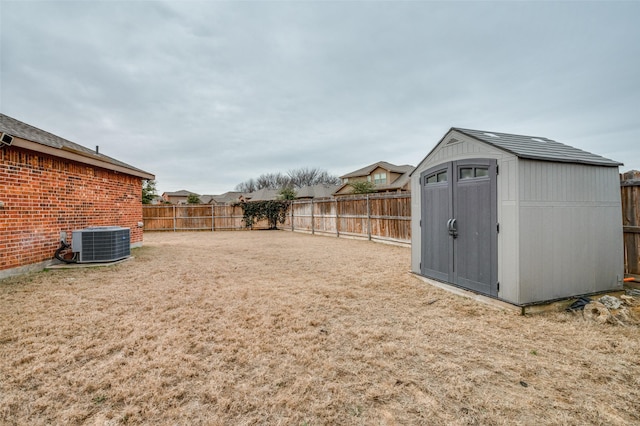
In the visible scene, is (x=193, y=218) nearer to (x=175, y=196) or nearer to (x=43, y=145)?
(x=43, y=145)

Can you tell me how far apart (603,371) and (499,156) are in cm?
247

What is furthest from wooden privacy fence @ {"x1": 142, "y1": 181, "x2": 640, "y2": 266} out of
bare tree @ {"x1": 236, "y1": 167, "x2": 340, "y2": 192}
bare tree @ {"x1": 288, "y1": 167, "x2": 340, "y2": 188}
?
bare tree @ {"x1": 288, "y1": 167, "x2": 340, "y2": 188}

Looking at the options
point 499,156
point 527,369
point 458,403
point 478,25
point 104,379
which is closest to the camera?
point 458,403

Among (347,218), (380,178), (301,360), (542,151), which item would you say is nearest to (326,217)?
(347,218)

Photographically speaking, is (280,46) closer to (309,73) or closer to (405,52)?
(309,73)

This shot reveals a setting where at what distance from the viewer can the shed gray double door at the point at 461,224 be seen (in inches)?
146

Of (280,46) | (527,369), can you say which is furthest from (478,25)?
(527,369)

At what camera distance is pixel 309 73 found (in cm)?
1232

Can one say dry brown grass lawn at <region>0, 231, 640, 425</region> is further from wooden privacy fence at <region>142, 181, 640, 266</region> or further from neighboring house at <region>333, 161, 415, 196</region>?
neighboring house at <region>333, 161, 415, 196</region>

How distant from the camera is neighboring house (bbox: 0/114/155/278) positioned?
502 cm

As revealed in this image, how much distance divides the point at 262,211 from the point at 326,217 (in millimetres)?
6280

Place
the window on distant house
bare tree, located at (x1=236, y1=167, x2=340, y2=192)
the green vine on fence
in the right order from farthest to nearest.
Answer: bare tree, located at (x1=236, y1=167, x2=340, y2=192) → the window on distant house → the green vine on fence

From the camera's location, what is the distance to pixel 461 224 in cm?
411

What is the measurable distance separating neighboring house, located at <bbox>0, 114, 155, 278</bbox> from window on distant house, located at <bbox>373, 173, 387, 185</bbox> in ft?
90.4
